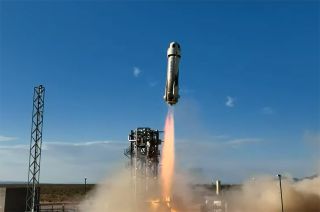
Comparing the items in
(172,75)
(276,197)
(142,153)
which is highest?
(172,75)

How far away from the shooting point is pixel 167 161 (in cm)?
4403

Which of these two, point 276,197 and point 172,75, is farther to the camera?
point 276,197

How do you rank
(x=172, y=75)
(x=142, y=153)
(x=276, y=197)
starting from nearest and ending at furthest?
(x=172, y=75)
(x=142, y=153)
(x=276, y=197)

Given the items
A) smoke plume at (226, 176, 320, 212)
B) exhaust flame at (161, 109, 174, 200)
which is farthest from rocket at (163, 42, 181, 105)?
smoke plume at (226, 176, 320, 212)

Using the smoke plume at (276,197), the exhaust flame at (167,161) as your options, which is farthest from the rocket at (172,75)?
the smoke plume at (276,197)

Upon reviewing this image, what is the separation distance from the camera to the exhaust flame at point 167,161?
41647 millimetres

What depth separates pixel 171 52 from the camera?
38625 millimetres

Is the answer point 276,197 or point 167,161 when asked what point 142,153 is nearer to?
point 167,161

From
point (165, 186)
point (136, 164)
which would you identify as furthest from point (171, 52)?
point (165, 186)

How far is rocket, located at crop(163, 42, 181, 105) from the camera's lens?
37062 mm

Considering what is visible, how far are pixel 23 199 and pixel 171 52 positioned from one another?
2346 cm

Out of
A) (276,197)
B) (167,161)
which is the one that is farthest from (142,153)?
(276,197)

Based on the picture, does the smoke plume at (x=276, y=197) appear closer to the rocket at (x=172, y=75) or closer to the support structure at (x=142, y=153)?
the support structure at (x=142, y=153)

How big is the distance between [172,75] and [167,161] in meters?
11.0
